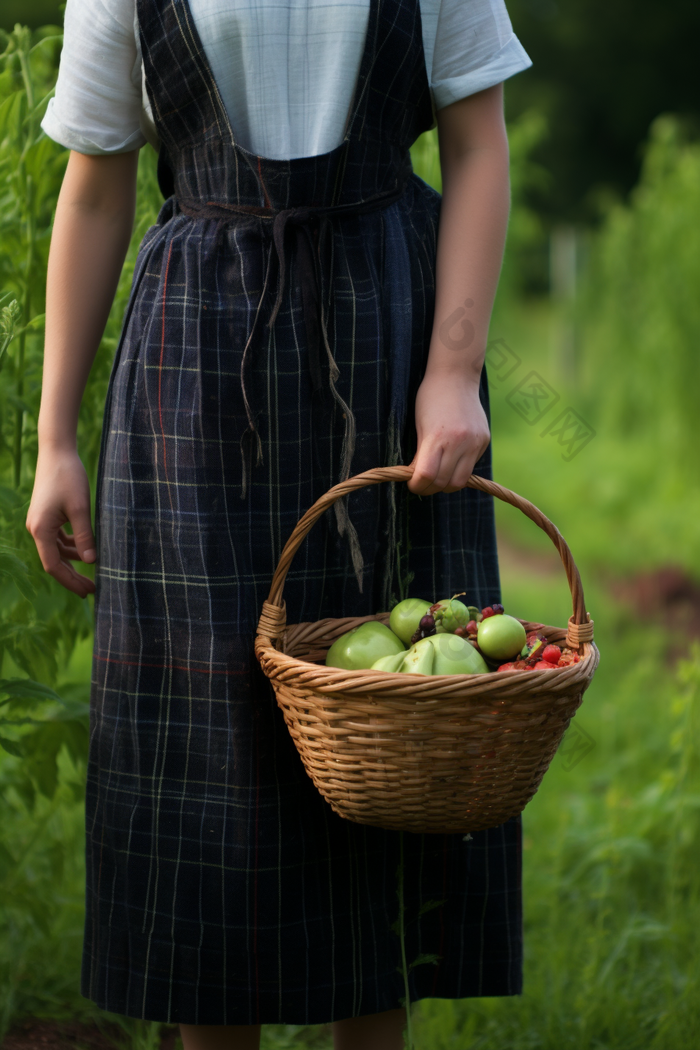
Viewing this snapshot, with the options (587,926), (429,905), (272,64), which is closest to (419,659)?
(429,905)

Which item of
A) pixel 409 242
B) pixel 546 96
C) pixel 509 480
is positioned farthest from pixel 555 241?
pixel 546 96

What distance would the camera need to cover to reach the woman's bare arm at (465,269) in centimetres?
122

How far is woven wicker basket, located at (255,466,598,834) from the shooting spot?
3.40 feet

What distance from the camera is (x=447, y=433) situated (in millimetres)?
1201

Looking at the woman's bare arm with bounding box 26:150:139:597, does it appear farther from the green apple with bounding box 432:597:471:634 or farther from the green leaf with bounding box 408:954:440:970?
the green leaf with bounding box 408:954:440:970

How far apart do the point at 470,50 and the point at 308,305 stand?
39cm

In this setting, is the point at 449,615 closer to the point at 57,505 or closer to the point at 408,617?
the point at 408,617

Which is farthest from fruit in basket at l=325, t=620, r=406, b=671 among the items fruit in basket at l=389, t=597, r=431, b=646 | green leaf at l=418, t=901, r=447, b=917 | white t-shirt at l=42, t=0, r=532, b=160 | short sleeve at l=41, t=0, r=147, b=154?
short sleeve at l=41, t=0, r=147, b=154

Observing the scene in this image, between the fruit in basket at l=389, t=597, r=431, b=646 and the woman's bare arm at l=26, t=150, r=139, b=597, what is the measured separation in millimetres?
430

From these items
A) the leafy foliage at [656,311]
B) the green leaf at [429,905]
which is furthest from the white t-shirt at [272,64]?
the leafy foliage at [656,311]

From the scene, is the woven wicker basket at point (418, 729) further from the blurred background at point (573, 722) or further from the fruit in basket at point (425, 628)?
the blurred background at point (573, 722)

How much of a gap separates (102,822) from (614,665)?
2.55 metres

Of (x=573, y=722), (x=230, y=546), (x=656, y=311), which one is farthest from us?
(x=656, y=311)

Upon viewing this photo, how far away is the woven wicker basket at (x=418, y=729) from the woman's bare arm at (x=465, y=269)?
0.08 metres
